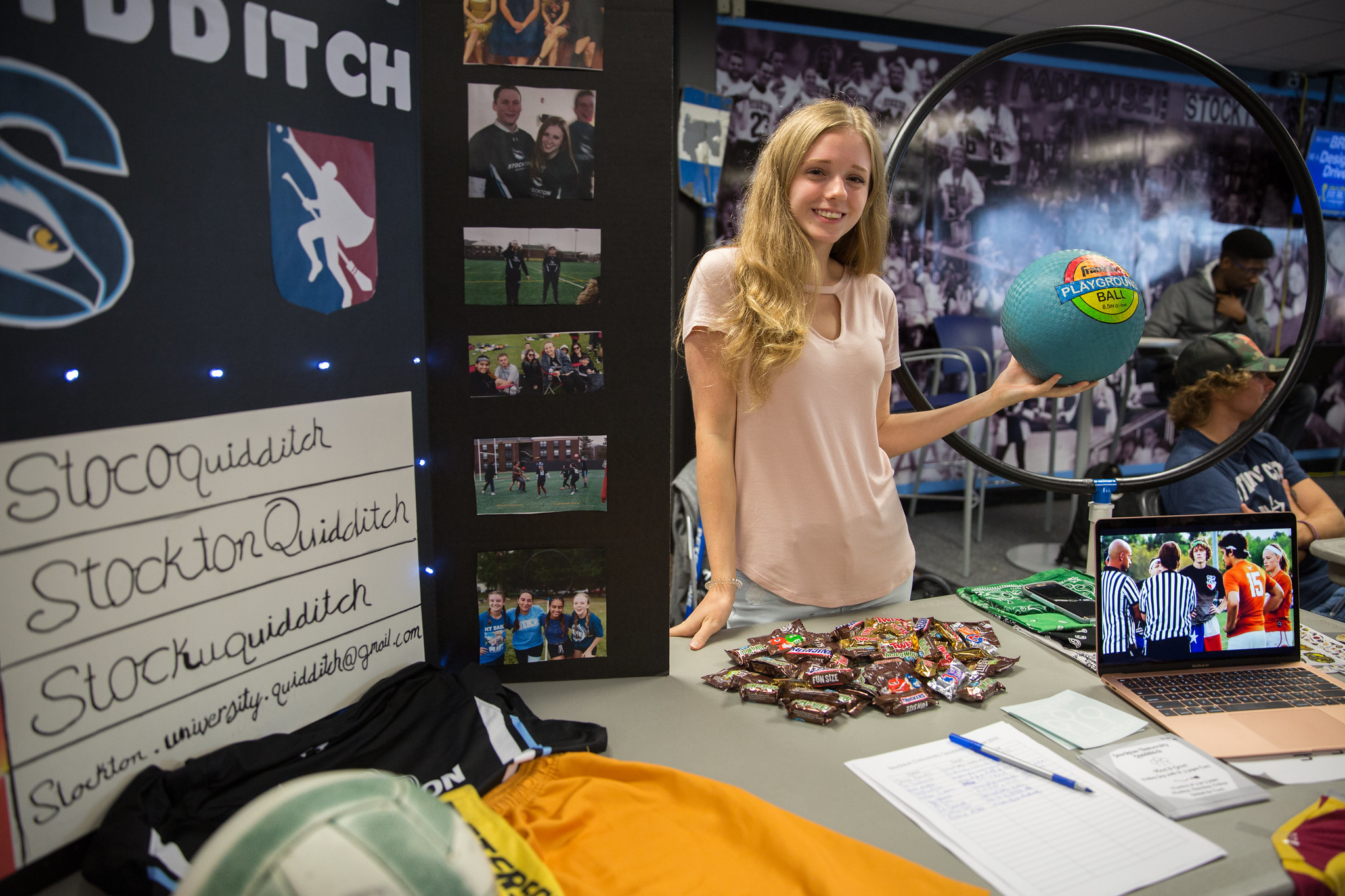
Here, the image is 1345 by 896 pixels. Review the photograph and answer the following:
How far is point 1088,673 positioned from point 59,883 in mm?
1314

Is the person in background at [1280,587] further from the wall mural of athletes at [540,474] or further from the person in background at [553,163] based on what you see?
the person in background at [553,163]

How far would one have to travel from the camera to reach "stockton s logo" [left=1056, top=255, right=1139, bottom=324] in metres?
1.24

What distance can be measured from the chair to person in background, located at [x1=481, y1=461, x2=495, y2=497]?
9.87ft

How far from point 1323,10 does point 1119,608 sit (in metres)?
5.86

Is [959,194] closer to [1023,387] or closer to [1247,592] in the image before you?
[1023,387]

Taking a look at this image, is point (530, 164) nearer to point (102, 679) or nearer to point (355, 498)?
point (355, 498)

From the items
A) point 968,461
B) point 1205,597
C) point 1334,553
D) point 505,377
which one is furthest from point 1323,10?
point 505,377

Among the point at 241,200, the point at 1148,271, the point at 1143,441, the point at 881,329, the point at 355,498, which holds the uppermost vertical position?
the point at 1148,271

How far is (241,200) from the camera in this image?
2.63 ft

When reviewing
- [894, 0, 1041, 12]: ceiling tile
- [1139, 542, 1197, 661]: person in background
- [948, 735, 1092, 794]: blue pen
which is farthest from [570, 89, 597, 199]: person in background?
[894, 0, 1041, 12]: ceiling tile

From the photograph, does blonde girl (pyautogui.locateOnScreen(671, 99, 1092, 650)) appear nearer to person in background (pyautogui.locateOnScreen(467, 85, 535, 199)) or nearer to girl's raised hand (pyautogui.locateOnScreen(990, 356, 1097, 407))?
girl's raised hand (pyautogui.locateOnScreen(990, 356, 1097, 407))

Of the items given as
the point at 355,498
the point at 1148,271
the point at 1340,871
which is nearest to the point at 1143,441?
the point at 1148,271

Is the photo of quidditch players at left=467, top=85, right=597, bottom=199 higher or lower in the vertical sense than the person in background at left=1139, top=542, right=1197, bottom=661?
higher

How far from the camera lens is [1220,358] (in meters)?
2.31
